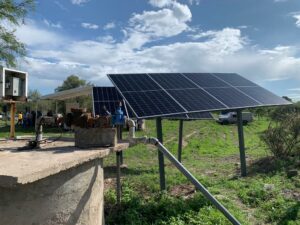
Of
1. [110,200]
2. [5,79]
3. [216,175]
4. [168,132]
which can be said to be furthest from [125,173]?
[168,132]

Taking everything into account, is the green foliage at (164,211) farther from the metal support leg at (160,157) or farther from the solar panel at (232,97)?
the solar panel at (232,97)

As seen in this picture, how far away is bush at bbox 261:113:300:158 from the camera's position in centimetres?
1228

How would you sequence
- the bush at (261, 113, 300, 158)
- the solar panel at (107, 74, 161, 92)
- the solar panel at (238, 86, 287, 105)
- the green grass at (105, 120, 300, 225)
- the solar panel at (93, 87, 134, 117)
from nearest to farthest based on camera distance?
the green grass at (105, 120, 300, 225) → the solar panel at (107, 74, 161, 92) → the solar panel at (238, 86, 287, 105) → the bush at (261, 113, 300, 158) → the solar panel at (93, 87, 134, 117)

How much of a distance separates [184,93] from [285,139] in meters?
4.75

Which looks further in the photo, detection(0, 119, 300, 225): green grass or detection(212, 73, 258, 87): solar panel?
detection(212, 73, 258, 87): solar panel

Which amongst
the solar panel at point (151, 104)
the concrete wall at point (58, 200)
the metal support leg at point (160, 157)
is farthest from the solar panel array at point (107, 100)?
the concrete wall at point (58, 200)

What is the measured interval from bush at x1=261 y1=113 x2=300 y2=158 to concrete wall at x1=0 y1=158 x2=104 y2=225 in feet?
29.1

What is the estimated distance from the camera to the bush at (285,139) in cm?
1228

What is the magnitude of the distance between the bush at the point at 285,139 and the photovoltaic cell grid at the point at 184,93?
1.03 metres

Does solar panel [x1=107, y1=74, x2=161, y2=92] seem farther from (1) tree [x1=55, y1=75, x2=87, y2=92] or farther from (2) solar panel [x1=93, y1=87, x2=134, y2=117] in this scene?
(1) tree [x1=55, y1=75, x2=87, y2=92]

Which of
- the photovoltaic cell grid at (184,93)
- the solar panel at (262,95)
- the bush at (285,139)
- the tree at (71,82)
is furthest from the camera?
the tree at (71,82)

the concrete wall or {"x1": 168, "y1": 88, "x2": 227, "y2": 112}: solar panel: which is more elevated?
{"x1": 168, "y1": 88, "x2": 227, "y2": 112}: solar panel

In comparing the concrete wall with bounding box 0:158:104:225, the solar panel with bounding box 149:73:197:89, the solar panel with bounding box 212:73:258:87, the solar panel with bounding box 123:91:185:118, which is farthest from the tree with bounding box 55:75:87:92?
the concrete wall with bounding box 0:158:104:225

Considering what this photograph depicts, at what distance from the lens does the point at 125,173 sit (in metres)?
12.0
